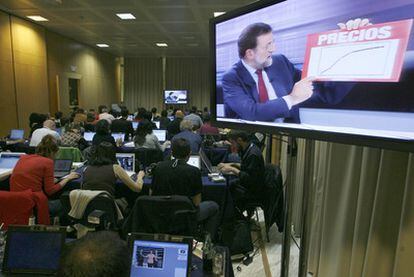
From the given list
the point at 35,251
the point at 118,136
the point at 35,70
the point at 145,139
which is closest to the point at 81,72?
the point at 35,70

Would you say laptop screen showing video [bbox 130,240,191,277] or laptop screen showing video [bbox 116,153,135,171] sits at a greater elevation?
laptop screen showing video [bbox 130,240,191,277]

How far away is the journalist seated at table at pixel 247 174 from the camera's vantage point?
3.39 m

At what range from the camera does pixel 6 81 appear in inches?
297

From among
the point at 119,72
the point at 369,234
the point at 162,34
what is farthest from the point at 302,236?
the point at 119,72

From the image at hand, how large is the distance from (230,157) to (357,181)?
292cm

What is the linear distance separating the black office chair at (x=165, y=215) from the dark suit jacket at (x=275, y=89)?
942 millimetres

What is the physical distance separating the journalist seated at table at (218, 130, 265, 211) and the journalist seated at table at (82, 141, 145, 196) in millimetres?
1200

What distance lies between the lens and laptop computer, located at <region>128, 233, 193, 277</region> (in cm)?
146

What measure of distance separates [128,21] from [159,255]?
290 inches

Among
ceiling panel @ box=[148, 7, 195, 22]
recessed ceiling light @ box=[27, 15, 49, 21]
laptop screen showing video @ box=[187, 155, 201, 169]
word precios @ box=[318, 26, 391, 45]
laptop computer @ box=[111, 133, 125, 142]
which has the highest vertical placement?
recessed ceiling light @ box=[27, 15, 49, 21]

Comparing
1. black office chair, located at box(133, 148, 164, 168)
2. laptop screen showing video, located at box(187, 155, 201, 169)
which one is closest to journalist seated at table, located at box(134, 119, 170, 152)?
black office chair, located at box(133, 148, 164, 168)

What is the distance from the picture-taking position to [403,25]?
953 millimetres

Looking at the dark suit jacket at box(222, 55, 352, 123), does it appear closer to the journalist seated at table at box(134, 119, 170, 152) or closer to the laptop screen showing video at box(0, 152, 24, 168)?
the journalist seated at table at box(134, 119, 170, 152)

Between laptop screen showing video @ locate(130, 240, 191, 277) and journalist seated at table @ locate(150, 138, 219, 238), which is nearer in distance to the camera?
laptop screen showing video @ locate(130, 240, 191, 277)
